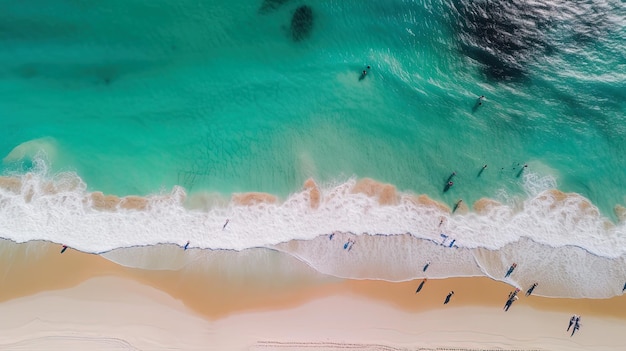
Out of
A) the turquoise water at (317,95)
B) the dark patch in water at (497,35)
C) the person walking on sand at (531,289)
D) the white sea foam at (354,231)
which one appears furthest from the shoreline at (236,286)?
the dark patch in water at (497,35)

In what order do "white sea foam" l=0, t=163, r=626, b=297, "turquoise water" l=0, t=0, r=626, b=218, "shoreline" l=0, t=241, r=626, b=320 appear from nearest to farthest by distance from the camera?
"shoreline" l=0, t=241, r=626, b=320, "white sea foam" l=0, t=163, r=626, b=297, "turquoise water" l=0, t=0, r=626, b=218

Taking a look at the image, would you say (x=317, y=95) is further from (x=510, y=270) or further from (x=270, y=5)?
(x=510, y=270)

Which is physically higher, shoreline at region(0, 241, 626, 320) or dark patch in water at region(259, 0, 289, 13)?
dark patch in water at region(259, 0, 289, 13)

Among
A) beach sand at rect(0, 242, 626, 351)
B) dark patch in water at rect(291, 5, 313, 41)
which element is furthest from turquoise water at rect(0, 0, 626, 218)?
beach sand at rect(0, 242, 626, 351)

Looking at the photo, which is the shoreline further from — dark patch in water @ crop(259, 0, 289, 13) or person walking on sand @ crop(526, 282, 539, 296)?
dark patch in water @ crop(259, 0, 289, 13)

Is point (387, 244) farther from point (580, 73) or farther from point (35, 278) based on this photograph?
point (35, 278)

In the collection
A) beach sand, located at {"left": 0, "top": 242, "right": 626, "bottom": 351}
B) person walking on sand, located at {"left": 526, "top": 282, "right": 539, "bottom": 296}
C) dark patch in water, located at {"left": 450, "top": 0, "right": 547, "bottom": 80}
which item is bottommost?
beach sand, located at {"left": 0, "top": 242, "right": 626, "bottom": 351}

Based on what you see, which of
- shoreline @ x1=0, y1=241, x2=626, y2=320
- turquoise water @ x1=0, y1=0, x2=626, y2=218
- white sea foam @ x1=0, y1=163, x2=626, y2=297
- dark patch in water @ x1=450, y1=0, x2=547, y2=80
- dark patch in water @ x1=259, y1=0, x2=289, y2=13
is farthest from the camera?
dark patch in water @ x1=450, y1=0, x2=547, y2=80

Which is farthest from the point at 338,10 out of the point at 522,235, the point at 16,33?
the point at 16,33
